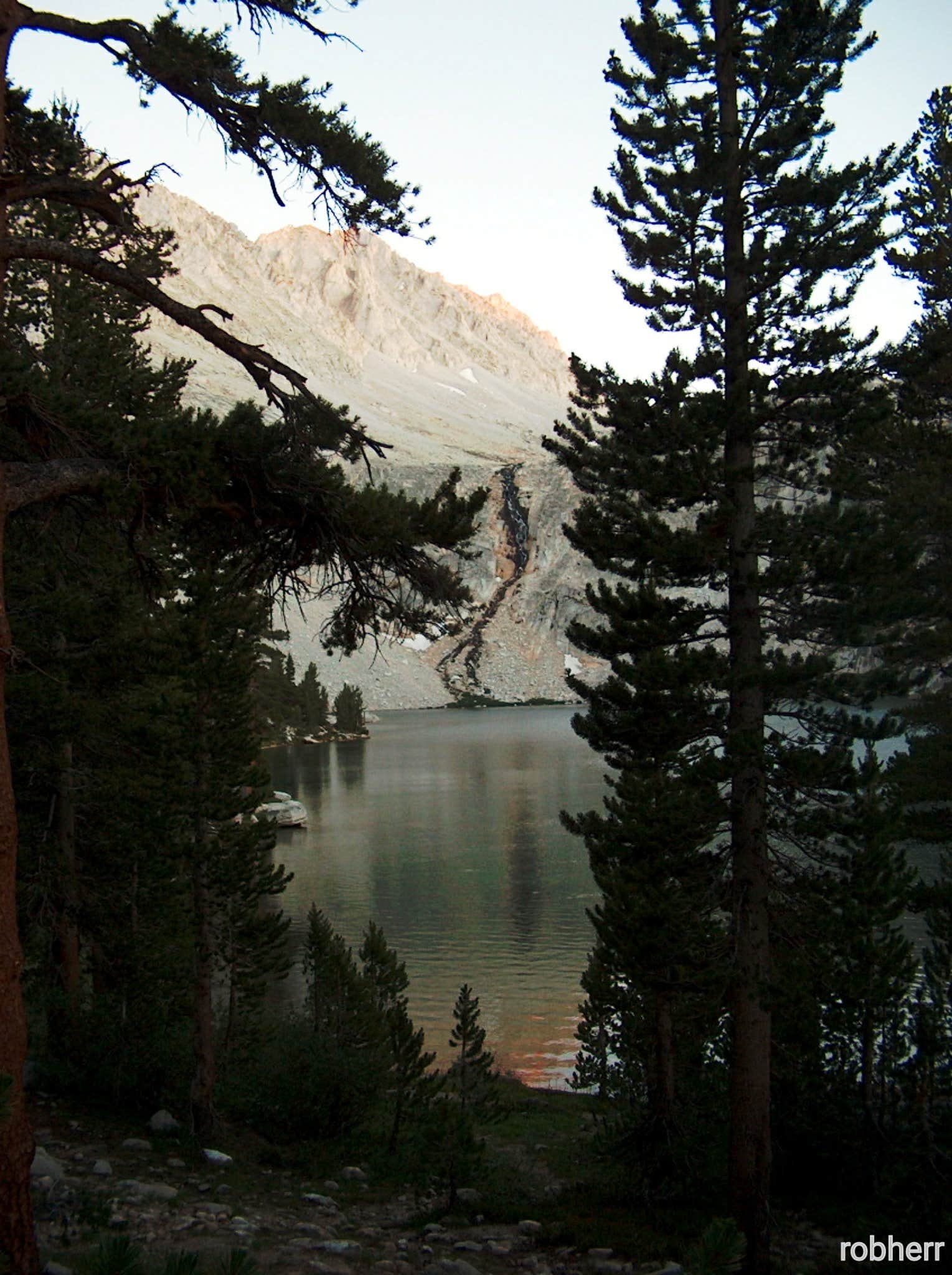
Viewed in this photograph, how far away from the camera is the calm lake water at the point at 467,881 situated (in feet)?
82.4

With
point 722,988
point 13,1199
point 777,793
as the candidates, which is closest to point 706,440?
point 777,793

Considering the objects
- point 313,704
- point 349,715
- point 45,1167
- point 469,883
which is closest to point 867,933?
point 45,1167

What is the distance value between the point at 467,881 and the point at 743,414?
28.4 metres

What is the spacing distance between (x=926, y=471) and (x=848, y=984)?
9.01m

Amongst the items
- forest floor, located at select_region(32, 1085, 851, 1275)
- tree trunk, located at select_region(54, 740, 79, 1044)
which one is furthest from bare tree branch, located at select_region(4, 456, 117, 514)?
tree trunk, located at select_region(54, 740, 79, 1044)

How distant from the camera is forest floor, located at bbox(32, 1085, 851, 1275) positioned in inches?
327

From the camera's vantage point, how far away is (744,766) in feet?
35.5

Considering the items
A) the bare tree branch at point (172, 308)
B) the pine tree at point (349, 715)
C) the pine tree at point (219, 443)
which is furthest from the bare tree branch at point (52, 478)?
the pine tree at point (349, 715)

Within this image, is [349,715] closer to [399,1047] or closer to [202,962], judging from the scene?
[399,1047]

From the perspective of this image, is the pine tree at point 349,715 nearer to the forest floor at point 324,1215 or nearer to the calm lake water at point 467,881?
the calm lake water at point 467,881

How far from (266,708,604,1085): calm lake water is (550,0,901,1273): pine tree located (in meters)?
13.6

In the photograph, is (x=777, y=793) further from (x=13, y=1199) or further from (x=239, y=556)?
(x=13, y=1199)

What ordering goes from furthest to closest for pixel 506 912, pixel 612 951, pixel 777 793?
pixel 506 912, pixel 612 951, pixel 777 793

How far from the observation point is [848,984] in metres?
12.4
